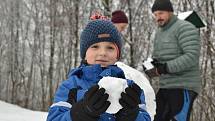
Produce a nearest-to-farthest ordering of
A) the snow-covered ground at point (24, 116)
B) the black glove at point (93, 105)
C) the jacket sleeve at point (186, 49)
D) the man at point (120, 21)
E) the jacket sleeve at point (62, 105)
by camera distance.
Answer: the black glove at point (93, 105) → the jacket sleeve at point (62, 105) → the jacket sleeve at point (186, 49) → the man at point (120, 21) → the snow-covered ground at point (24, 116)

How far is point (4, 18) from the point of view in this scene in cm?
2394

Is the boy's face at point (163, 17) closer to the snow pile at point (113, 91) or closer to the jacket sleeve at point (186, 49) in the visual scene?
the jacket sleeve at point (186, 49)

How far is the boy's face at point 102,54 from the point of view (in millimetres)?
1891

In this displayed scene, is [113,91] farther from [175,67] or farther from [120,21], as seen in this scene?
[120,21]

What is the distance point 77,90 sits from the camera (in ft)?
6.06

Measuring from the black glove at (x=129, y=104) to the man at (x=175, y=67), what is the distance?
1.70 metres

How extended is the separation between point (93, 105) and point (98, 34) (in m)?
0.50

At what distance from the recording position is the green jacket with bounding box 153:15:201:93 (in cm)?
338

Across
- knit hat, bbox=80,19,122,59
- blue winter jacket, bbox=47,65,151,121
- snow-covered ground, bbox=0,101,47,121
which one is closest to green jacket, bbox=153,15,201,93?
knit hat, bbox=80,19,122,59

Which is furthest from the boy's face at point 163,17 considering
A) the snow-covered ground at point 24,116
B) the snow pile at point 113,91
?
the snow-covered ground at point 24,116

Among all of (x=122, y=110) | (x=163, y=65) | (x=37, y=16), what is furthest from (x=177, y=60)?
(x=37, y=16)

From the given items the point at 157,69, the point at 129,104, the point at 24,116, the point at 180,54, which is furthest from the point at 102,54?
the point at 24,116

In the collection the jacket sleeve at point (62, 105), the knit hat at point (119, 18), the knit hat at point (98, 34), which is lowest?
the jacket sleeve at point (62, 105)

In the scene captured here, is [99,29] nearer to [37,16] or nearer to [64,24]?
[64,24]
